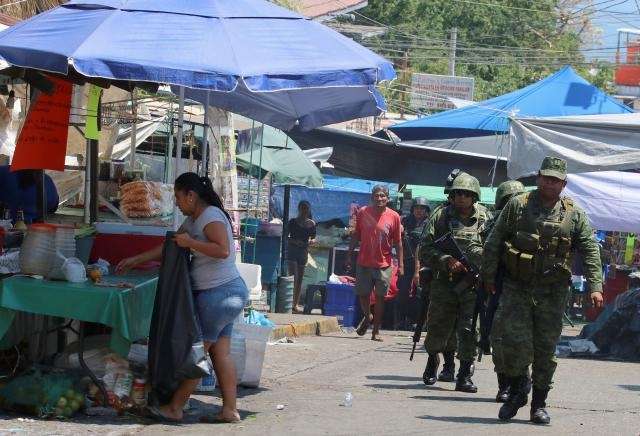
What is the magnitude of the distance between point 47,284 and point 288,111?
12.8 ft

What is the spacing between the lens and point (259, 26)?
334 inches

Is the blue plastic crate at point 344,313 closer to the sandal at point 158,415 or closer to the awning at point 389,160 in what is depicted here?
the awning at point 389,160

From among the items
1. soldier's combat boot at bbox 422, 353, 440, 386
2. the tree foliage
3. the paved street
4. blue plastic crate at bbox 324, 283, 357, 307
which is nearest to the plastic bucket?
blue plastic crate at bbox 324, 283, 357, 307

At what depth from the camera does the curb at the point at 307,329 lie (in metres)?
14.9

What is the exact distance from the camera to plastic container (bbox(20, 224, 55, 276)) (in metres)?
8.29

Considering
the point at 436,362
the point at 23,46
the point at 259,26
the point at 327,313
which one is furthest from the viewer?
the point at 327,313

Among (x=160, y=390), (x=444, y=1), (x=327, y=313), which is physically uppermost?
(x=444, y=1)

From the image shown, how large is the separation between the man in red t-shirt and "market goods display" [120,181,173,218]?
19.4 feet

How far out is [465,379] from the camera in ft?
34.9

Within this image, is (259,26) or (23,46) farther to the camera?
(259,26)

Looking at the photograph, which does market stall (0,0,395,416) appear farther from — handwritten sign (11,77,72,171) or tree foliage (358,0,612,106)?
tree foliage (358,0,612,106)

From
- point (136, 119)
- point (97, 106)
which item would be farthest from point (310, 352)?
point (97, 106)

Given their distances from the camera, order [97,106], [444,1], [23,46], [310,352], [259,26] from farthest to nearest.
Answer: [444,1] → [310,352] → [97,106] → [259,26] → [23,46]

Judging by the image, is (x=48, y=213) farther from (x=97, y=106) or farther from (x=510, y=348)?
(x=510, y=348)
